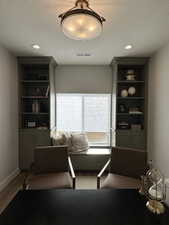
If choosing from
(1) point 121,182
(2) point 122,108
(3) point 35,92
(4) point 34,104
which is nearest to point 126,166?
(1) point 121,182

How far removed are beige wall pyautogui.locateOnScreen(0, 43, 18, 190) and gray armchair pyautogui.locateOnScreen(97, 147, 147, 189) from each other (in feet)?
5.94

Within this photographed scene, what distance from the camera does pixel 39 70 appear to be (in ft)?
12.9

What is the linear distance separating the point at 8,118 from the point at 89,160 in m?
1.89

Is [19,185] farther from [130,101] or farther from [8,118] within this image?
[130,101]

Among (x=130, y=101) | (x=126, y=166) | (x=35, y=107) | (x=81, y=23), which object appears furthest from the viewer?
(x=130, y=101)

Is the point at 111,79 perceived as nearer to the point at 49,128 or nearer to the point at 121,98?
the point at 121,98

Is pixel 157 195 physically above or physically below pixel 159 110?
below

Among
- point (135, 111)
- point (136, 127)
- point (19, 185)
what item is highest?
point (135, 111)

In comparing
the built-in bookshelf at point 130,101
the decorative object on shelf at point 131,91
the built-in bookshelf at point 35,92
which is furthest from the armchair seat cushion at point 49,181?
the decorative object on shelf at point 131,91

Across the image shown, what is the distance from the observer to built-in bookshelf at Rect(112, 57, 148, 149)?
356cm

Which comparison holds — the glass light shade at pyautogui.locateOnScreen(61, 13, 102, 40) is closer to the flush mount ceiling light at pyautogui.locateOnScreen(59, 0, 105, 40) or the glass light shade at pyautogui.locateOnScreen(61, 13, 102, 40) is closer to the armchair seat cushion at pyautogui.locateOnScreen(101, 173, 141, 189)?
the flush mount ceiling light at pyautogui.locateOnScreen(59, 0, 105, 40)

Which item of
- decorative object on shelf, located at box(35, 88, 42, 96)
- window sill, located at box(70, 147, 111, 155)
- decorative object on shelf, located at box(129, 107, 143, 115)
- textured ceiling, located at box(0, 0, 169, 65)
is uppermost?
textured ceiling, located at box(0, 0, 169, 65)

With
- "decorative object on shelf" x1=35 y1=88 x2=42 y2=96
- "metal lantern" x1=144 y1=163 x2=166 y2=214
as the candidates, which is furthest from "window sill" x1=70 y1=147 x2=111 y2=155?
"metal lantern" x1=144 y1=163 x2=166 y2=214

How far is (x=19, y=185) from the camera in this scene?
3086 mm
